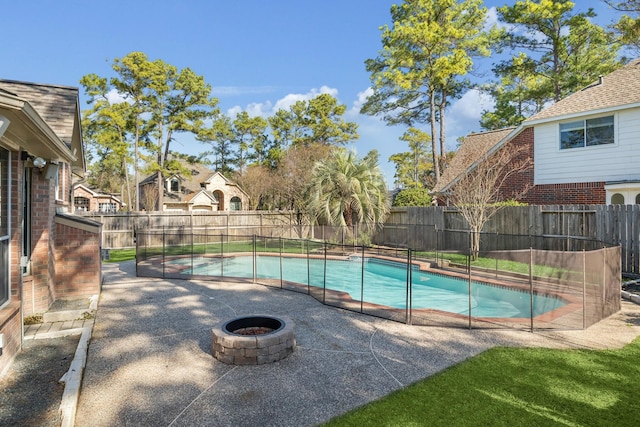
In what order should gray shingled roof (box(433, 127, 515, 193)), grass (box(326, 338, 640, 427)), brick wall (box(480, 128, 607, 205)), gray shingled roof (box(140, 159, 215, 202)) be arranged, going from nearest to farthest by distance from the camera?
grass (box(326, 338, 640, 427)) < brick wall (box(480, 128, 607, 205)) < gray shingled roof (box(433, 127, 515, 193)) < gray shingled roof (box(140, 159, 215, 202))

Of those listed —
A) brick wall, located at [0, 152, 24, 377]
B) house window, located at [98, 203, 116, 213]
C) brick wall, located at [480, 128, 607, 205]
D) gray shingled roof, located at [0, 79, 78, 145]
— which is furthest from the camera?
house window, located at [98, 203, 116, 213]

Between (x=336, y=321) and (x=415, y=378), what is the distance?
2.39 meters

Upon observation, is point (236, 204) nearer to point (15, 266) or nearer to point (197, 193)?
point (197, 193)

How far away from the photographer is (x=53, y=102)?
7.70 metres

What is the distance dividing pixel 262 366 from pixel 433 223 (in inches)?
510

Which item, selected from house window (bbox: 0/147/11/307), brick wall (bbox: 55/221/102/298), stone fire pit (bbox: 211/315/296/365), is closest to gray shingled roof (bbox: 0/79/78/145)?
brick wall (bbox: 55/221/102/298)

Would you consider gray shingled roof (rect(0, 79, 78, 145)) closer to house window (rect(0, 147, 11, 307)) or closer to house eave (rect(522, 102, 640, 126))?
house window (rect(0, 147, 11, 307))

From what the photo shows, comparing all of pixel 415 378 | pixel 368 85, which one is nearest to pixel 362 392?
pixel 415 378

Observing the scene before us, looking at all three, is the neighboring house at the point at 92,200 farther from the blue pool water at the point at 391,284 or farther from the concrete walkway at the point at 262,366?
the concrete walkway at the point at 262,366

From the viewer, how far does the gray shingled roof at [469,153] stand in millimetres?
16366

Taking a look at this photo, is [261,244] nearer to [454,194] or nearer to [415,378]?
[454,194]

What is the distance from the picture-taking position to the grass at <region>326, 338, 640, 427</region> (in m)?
3.32

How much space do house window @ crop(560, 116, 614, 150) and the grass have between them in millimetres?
10500

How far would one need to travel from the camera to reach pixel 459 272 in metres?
10.9
